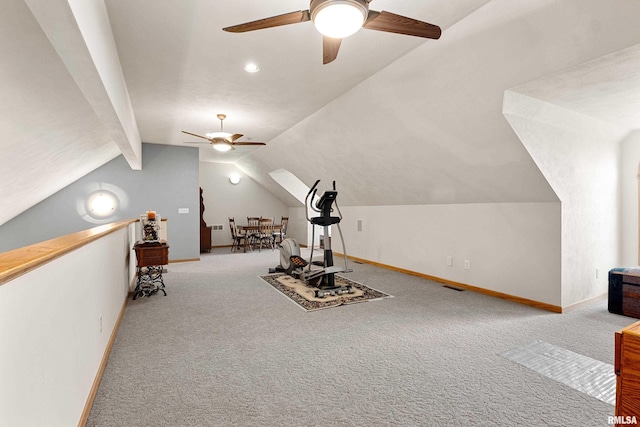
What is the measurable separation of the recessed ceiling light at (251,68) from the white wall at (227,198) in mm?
7036

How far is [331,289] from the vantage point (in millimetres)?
4445

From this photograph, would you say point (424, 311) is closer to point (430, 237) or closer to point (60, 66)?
point (430, 237)

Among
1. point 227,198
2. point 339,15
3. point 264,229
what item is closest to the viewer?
point 339,15

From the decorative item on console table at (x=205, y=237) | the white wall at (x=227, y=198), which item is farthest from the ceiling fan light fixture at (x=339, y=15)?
the white wall at (x=227, y=198)

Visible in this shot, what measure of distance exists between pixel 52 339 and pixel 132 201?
6.33m

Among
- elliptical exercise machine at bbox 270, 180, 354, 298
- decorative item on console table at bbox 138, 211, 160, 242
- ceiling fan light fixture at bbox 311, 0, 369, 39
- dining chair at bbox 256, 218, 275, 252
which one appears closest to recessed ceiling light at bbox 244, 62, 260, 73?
elliptical exercise machine at bbox 270, 180, 354, 298

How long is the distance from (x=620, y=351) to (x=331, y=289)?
3.53 m

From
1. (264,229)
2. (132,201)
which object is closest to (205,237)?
(264,229)

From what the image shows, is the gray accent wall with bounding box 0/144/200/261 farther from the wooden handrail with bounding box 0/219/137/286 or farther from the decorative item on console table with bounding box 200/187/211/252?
the wooden handrail with bounding box 0/219/137/286

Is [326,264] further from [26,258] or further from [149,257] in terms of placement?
[26,258]

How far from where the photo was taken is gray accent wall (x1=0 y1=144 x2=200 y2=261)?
6336 millimetres

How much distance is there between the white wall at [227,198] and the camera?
10.2 meters

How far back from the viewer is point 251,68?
3566 millimetres

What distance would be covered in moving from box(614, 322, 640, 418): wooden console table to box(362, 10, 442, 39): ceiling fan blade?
1841 millimetres
